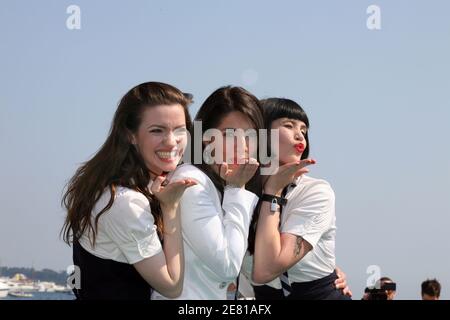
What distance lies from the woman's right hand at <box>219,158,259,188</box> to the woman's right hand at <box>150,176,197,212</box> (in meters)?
0.47

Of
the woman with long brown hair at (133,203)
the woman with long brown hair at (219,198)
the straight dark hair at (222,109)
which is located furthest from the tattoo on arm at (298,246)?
the woman with long brown hair at (133,203)

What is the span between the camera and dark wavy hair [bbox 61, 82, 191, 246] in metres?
5.06

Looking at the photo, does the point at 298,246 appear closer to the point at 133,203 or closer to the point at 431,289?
the point at 133,203

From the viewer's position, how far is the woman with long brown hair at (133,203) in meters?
4.89

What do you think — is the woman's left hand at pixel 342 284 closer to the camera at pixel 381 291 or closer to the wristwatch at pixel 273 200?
the wristwatch at pixel 273 200

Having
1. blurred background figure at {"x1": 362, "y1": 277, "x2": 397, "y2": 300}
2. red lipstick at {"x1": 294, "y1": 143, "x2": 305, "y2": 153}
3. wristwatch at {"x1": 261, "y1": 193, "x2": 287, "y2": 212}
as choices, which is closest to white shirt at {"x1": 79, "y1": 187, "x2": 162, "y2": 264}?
wristwatch at {"x1": 261, "y1": 193, "x2": 287, "y2": 212}

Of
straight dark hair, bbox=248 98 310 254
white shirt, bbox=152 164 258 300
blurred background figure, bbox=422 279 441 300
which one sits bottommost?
blurred background figure, bbox=422 279 441 300

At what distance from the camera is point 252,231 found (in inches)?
231

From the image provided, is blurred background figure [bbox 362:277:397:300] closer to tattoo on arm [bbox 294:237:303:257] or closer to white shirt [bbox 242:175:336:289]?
white shirt [bbox 242:175:336:289]

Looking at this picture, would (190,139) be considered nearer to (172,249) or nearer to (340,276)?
(172,249)

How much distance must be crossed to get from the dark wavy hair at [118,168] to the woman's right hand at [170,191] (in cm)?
17
